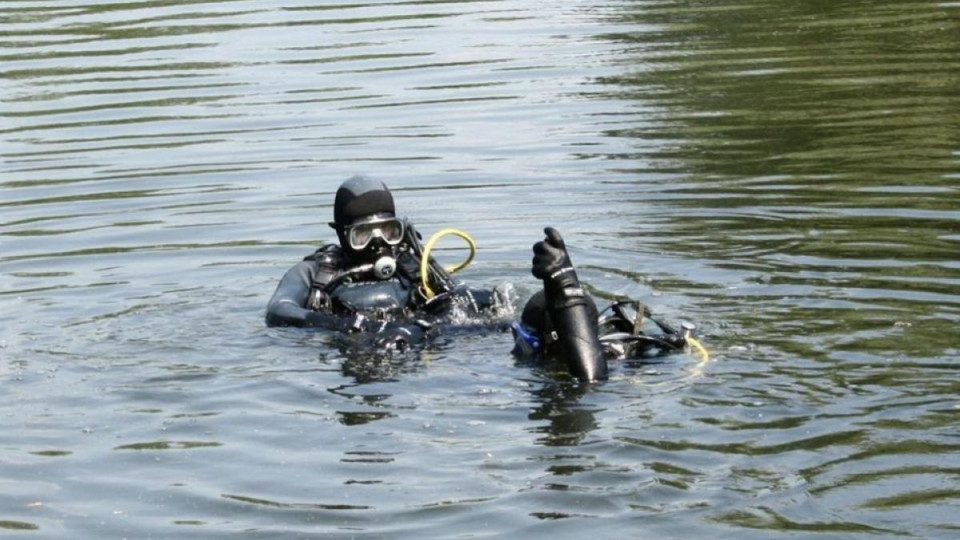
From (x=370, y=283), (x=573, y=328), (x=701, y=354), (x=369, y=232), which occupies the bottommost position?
(x=701, y=354)

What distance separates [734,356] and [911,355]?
0.88 metres

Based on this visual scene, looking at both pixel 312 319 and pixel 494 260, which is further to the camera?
pixel 494 260

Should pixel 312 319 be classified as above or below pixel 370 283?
below

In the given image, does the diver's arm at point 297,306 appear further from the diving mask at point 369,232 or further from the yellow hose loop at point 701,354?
the yellow hose loop at point 701,354

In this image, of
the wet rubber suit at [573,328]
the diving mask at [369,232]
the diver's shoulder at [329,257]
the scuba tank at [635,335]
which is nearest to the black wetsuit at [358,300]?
the diver's shoulder at [329,257]

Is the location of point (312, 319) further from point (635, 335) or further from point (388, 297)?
point (635, 335)

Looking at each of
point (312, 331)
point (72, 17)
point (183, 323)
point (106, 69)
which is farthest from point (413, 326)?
point (72, 17)

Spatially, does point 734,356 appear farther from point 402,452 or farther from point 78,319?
point 78,319

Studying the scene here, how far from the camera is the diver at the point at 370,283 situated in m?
10.4

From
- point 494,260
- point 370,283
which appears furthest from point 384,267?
point 494,260

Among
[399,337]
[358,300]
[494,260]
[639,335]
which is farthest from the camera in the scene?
[494,260]

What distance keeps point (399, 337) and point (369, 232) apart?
908mm

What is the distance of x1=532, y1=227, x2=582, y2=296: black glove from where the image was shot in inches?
361

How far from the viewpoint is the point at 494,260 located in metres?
12.1
